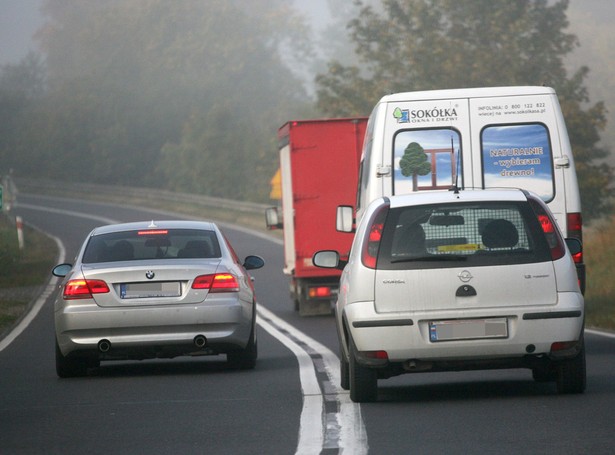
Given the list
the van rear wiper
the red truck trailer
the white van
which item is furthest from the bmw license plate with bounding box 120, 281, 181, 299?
the red truck trailer

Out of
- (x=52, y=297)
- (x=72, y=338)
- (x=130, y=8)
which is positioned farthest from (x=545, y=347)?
(x=130, y=8)

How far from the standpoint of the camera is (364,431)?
31.0 feet

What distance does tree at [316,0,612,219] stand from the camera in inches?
2356

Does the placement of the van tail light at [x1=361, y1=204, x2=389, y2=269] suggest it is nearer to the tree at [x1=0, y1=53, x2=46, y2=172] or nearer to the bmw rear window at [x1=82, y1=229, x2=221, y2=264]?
the bmw rear window at [x1=82, y1=229, x2=221, y2=264]

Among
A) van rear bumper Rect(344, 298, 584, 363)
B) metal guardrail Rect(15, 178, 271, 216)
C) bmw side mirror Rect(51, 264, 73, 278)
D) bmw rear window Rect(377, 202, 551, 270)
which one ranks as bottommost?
van rear bumper Rect(344, 298, 584, 363)

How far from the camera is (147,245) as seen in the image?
14.9 meters

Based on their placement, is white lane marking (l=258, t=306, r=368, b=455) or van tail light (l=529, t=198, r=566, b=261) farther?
van tail light (l=529, t=198, r=566, b=261)

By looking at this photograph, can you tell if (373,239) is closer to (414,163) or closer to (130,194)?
(414,163)

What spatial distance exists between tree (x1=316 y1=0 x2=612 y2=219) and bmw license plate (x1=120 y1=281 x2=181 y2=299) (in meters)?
43.3

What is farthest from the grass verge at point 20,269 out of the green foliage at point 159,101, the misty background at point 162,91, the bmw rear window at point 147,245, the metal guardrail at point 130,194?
the green foliage at point 159,101

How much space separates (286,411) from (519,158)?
592cm

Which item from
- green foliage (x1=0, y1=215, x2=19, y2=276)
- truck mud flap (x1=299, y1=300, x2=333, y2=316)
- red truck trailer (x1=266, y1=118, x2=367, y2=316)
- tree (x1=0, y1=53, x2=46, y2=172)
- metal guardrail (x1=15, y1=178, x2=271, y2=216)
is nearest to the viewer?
red truck trailer (x1=266, y1=118, x2=367, y2=316)

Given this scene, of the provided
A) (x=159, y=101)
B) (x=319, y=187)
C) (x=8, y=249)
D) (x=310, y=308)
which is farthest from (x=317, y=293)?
(x=159, y=101)

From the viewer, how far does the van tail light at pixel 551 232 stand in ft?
35.6
